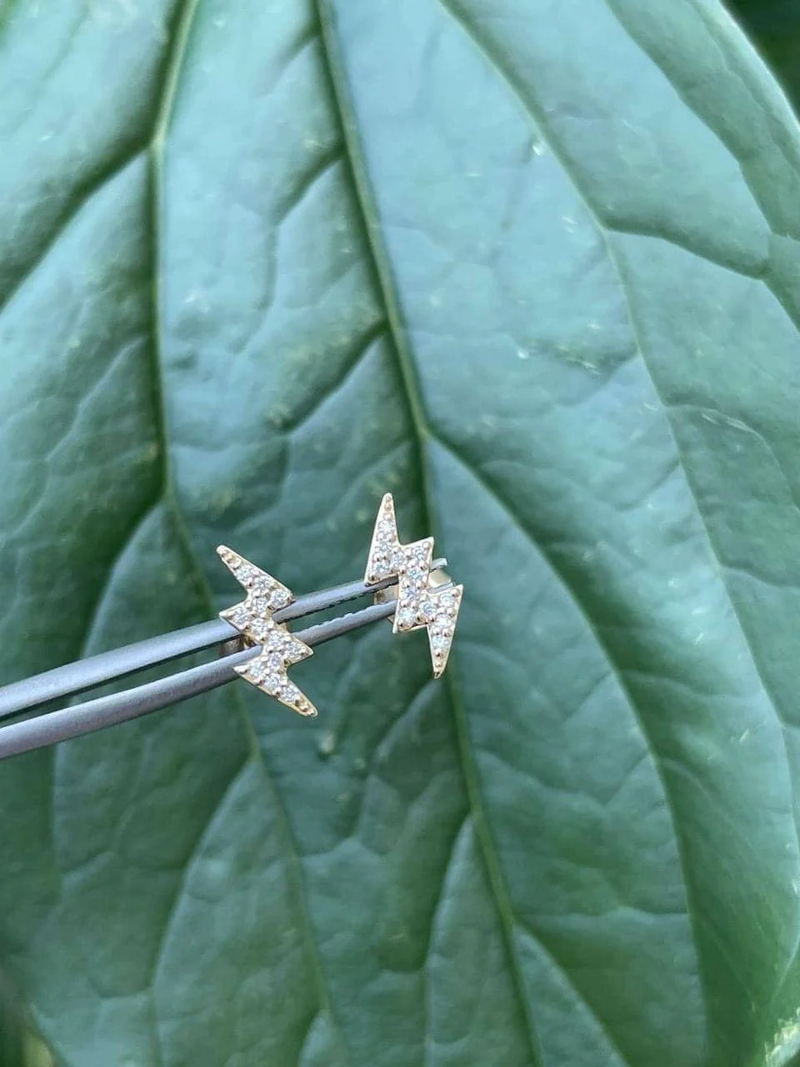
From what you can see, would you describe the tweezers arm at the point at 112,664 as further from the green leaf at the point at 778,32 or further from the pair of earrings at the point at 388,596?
the green leaf at the point at 778,32

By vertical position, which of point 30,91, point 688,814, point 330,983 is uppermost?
point 30,91

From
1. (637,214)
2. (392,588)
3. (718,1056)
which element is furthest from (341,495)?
(718,1056)

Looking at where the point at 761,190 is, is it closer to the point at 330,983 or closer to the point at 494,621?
the point at 494,621

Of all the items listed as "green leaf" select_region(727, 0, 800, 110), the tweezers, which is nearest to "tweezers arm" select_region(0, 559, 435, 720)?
the tweezers

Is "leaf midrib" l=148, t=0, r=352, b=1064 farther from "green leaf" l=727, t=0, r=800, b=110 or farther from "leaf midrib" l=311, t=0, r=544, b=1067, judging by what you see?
"green leaf" l=727, t=0, r=800, b=110

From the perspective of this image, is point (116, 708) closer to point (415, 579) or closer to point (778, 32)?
point (415, 579)

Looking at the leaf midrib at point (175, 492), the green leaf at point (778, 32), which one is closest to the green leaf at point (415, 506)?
the leaf midrib at point (175, 492)
